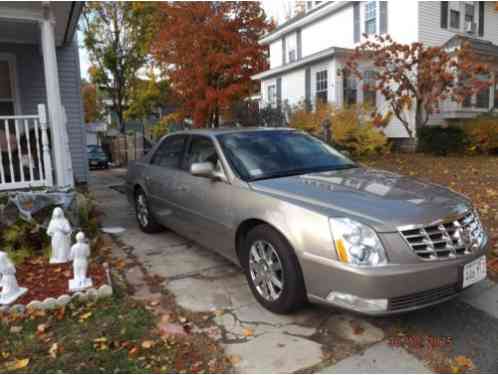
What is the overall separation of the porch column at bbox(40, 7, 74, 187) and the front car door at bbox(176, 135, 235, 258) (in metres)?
2.07

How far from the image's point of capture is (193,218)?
14.1ft

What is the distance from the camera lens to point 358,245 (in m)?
2.63

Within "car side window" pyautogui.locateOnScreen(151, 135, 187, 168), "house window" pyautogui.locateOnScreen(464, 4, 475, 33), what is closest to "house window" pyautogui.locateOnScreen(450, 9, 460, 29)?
"house window" pyautogui.locateOnScreen(464, 4, 475, 33)

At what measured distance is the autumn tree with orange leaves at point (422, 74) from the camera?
40.6 feet

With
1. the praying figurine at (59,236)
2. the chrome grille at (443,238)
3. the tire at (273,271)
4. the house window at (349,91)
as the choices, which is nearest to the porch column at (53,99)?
the praying figurine at (59,236)

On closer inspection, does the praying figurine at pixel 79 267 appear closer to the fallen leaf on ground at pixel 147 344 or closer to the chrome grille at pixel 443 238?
the fallen leaf on ground at pixel 147 344

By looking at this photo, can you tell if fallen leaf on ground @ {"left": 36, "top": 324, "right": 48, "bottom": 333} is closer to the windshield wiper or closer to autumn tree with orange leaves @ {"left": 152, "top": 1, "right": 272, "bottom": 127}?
the windshield wiper

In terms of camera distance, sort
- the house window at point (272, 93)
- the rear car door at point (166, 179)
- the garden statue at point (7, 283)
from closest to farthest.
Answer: the garden statue at point (7, 283)
the rear car door at point (166, 179)
the house window at point (272, 93)

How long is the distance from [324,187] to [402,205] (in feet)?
2.16

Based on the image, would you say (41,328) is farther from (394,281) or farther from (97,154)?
(97,154)

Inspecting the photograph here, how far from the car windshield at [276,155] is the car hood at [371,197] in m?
0.19

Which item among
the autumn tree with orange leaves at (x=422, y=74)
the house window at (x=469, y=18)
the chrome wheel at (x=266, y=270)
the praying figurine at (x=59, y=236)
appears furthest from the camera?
the house window at (x=469, y=18)

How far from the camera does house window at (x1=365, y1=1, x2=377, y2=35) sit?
15.0 m

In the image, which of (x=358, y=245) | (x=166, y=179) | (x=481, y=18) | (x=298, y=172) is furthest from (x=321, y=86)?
(x=358, y=245)
